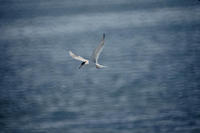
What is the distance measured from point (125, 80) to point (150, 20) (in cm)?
356

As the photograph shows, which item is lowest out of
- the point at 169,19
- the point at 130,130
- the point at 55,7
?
the point at 130,130

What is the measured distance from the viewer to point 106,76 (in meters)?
4.10

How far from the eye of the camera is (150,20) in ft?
23.3

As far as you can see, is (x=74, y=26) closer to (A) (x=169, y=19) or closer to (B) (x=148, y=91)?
(A) (x=169, y=19)

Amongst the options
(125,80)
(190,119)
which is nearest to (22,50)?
(125,80)

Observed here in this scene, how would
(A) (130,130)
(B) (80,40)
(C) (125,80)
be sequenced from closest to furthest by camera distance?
1. (A) (130,130)
2. (C) (125,80)
3. (B) (80,40)

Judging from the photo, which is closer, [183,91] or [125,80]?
[183,91]

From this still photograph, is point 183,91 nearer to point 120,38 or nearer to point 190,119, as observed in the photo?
point 190,119

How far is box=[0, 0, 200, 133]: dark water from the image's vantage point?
308cm

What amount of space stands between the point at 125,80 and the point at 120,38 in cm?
214

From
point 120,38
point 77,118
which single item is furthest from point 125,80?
point 120,38

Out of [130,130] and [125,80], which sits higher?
[125,80]

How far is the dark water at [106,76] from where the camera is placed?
308 cm

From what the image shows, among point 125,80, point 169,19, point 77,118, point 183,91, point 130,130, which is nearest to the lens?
point 130,130
